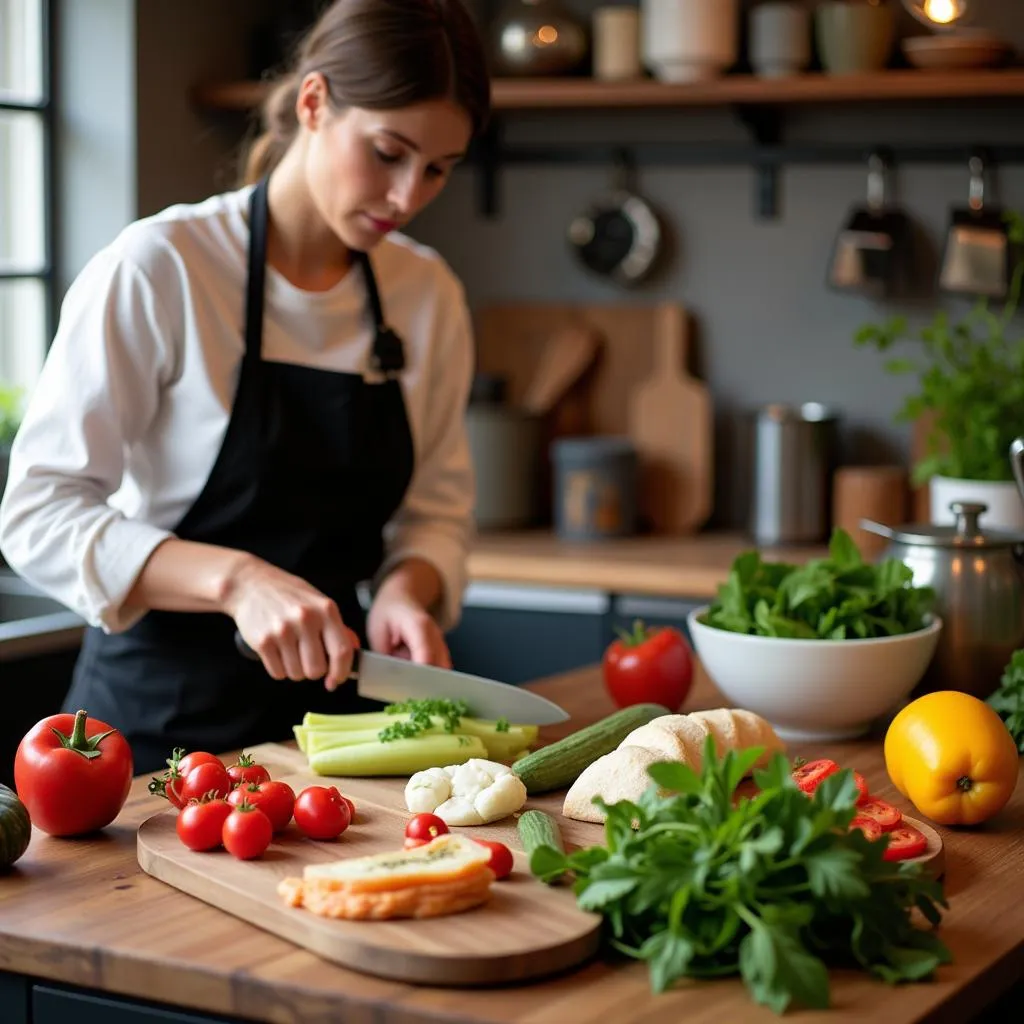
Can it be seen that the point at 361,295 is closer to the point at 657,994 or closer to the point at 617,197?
the point at 657,994

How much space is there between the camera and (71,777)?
1525mm

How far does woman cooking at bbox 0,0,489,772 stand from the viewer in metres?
1.97

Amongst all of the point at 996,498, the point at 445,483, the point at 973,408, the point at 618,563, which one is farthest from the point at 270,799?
the point at 618,563

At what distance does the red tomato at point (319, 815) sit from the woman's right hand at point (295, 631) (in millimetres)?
299

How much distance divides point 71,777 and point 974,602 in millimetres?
1126

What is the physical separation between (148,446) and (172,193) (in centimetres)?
175

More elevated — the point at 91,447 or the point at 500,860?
the point at 91,447

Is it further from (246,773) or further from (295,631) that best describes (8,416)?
(246,773)

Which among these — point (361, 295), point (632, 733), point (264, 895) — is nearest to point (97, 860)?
point (264, 895)

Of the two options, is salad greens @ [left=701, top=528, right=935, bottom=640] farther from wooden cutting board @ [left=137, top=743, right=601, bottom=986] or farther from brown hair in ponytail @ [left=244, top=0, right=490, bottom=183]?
brown hair in ponytail @ [left=244, top=0, right=490, bottom=183]

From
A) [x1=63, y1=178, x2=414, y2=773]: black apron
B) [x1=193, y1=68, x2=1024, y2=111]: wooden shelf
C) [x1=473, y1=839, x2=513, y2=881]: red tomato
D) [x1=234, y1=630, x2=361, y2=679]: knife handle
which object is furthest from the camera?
[x1=193, y1=68, x2=1024, y2=111]: wooden shelf

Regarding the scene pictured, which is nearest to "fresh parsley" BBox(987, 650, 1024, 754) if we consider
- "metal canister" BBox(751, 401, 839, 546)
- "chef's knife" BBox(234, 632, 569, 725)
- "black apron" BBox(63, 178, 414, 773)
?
"chef's knife" BBox(234, 632, 569, 725)

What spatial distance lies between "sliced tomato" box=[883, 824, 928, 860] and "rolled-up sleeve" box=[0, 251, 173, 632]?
91cm

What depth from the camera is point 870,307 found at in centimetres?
381
